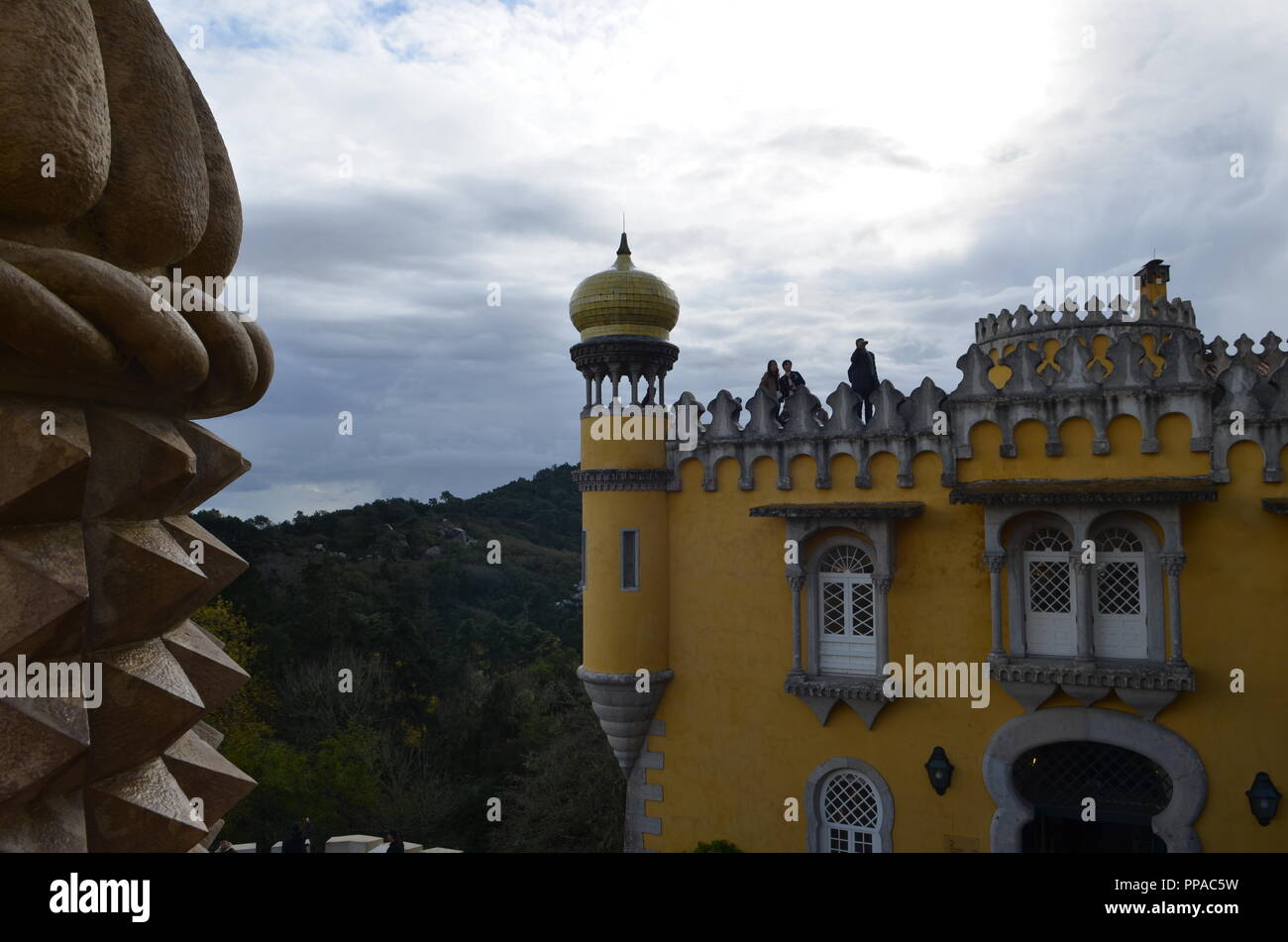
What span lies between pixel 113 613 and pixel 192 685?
563 millimetres

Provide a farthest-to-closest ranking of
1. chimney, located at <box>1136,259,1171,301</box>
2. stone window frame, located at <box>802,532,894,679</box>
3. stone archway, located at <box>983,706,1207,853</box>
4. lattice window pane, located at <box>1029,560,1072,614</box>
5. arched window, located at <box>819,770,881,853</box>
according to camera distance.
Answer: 1. chimney, located at <box>1136,259,1171,301</box>
2. arched window, located at <box>819,770,881,853</box>
3. stone window frame, located at <box>802,532,894,679</box>
4. lattice window pane, located at <box>1029,560,1072,614</box>
5. stone archway, located at <box>983,706,1207,853</box>

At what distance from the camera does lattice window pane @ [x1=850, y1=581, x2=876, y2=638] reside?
15.2m

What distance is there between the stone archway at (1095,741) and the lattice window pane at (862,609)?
8.36 ft

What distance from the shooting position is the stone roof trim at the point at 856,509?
14.5m

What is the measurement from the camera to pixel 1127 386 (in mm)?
13453

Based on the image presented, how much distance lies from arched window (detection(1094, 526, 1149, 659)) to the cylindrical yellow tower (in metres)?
7.32

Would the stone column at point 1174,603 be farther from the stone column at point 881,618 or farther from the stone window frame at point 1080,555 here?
the stone column at point 881,618

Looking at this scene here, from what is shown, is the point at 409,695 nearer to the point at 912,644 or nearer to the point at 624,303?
the point at 624,303

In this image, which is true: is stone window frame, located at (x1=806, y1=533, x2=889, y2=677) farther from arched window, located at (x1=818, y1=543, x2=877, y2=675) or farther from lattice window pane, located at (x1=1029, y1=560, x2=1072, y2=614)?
lattice window pane, located at (x1=1029, y1=560, x2=1072, y2=614)

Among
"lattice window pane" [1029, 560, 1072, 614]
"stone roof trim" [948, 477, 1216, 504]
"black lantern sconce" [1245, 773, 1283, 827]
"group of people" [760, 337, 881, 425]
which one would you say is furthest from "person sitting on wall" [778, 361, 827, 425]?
"black lantern sconce" [1245, 773, 1283, 827]

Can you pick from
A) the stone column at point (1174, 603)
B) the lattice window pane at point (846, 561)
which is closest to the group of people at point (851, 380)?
the lattice window pane at point (846, 561)

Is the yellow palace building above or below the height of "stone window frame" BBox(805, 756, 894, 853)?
above

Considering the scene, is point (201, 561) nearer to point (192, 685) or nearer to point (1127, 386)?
point (192, 685)
